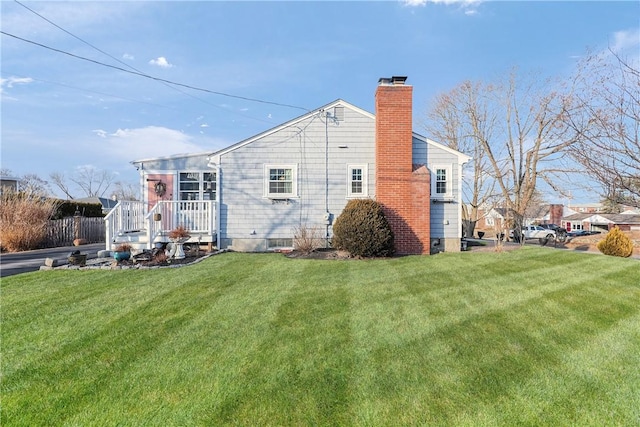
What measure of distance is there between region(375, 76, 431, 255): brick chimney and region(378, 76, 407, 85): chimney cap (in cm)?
3

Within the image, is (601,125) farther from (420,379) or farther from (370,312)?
(420,379)

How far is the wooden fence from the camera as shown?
15.7 m

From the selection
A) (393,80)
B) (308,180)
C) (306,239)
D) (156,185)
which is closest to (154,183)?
(156,185)

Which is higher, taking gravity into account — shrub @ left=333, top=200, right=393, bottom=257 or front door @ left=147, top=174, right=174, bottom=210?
front door @ left=147, top=174, right=174, bottom=210

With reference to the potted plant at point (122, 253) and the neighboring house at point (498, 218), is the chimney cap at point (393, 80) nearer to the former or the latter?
the neighboring house at point (498, 218)

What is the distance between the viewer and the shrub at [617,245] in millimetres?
13883

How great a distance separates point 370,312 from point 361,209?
5452mm

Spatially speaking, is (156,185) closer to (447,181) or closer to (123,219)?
(123,219)

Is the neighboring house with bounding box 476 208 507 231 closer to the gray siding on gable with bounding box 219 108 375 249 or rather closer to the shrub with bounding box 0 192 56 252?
the gray siding on gable with bounding box 219 108 375 249

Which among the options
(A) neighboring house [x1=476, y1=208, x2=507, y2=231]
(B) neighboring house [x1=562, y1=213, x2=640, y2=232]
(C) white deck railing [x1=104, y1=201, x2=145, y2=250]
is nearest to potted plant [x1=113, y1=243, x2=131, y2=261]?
(C) white deck railing [x1=104, y1=201, x2=145, y2=250]

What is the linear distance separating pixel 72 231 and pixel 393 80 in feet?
56.2

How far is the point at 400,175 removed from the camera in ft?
36.6

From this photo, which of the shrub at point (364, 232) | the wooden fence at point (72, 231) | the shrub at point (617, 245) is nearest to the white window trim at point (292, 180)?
the shrub at point (364, 232)

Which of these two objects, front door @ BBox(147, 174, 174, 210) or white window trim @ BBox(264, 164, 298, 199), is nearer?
white window trim @ BBox(264, 164, 298, 199)
